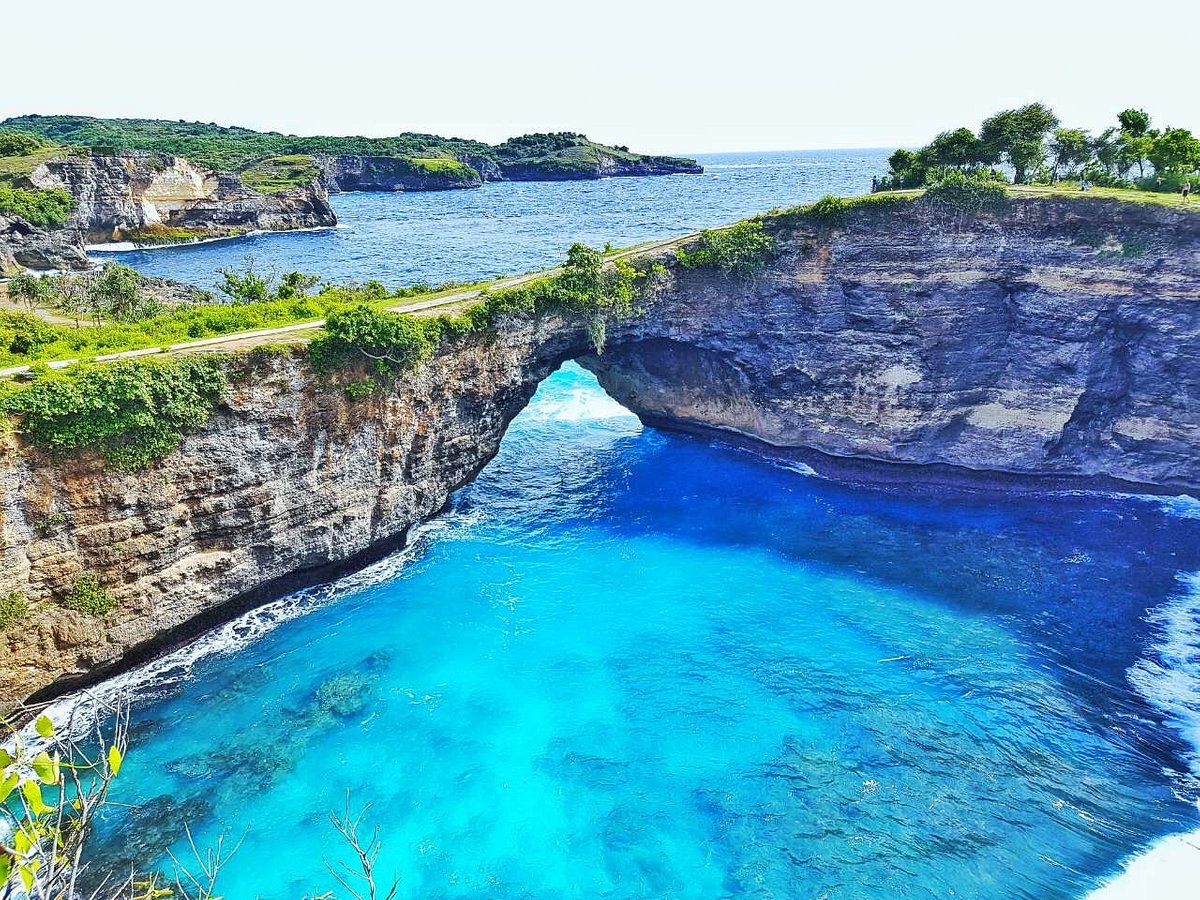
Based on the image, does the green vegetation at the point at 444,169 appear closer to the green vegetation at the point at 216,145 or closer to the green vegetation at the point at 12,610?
the green vegetation at the point at 216,145

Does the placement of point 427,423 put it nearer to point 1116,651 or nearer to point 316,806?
point 316,806

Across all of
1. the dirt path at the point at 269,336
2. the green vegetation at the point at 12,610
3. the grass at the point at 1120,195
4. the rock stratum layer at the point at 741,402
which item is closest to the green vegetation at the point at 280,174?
the rock stratum layer at the point at 741,402

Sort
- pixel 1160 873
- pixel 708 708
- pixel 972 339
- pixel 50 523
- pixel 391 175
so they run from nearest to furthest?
1. pixel 1160 873
2. pixel 50 523
3. pixel 708 708
4. pixel 972 339
5. pixel 391 175

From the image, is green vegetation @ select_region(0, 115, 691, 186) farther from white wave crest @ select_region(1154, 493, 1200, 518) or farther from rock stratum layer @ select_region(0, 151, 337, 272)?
white wave crest @ select_region(1154, 493, 1200, 518)

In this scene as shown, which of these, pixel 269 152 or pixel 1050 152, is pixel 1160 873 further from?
pixel 269 152

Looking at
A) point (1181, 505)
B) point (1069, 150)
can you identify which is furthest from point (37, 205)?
point (1181, 505)

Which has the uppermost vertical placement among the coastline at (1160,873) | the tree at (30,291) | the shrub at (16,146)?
the shrub at (16,146)

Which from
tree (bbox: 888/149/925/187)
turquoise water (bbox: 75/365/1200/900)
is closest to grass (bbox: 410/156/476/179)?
tree (bbox: 888/149/925/187)
